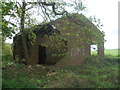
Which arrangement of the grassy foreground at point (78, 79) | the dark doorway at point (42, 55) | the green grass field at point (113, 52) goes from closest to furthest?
the grassy foreground at point (78, 79), the green grass field at point (113, 52), the dark doorway at point (42, 55)

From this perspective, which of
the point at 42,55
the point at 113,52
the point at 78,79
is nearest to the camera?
the point at 78,79

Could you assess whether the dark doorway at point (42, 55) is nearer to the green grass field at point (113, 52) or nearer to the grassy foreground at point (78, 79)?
the grassy foreground at point (78, 79)

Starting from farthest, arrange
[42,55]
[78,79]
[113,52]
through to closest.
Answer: [42,55]
[113,52]
[78,79]

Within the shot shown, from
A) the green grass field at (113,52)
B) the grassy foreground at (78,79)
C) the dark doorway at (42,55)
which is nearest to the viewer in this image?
the grassy foreground at (78,79)

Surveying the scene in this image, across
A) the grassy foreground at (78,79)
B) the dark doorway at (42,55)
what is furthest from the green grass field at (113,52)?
the dark doorway at (42,55)

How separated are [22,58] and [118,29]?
7.08 metres

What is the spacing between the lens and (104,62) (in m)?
10.6

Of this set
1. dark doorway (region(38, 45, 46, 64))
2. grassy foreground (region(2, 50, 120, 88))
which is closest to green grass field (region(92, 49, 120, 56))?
grassy foreground (region(2, 50, 120, 88))

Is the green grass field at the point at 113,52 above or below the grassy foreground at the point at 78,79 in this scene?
above

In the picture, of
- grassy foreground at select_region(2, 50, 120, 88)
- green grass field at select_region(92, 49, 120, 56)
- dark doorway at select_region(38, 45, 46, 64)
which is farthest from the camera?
dark doorway at select_region(38, 45, 46, 64)

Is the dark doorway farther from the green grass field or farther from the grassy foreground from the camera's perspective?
the green grass field

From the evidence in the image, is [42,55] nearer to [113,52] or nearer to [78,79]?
[113,52]

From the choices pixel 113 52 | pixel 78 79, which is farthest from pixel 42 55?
pixel 78 79

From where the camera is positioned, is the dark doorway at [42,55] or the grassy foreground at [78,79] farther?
the dark doorway at [42,55]
